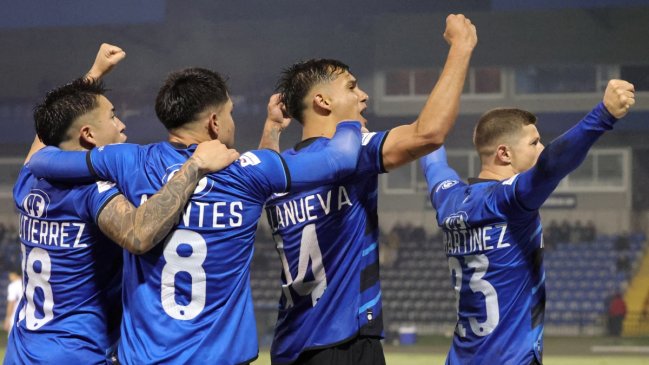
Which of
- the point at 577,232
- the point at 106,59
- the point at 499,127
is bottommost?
the point at 577,232

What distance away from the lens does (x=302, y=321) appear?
2979mm

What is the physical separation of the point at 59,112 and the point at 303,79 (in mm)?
820

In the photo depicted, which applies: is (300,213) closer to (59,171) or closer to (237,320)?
(237,320)

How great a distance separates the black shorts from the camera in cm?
291

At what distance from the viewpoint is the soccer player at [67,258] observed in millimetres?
2830

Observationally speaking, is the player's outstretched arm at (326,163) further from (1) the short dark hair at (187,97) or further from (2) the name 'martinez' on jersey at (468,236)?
(2) the name 'martinez' on jersey at (468,236)

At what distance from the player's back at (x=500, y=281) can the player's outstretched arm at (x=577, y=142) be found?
20 cm

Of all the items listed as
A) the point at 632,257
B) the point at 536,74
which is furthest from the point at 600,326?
the point at 536,74

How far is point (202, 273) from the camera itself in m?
2.53

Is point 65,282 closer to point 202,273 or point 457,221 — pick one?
point 202,273

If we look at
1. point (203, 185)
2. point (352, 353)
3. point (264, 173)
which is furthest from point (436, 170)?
point (203, 185)

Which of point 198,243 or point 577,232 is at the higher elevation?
point 198,243

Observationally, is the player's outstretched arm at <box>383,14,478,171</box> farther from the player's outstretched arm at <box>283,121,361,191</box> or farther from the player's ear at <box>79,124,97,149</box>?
the player's ear at <box>79,124,97,149</box>

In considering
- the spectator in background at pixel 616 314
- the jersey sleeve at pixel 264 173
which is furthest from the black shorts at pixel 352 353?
the spectator in background at pixel 616 314
